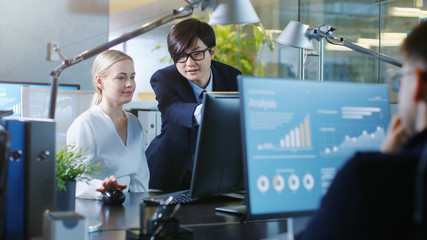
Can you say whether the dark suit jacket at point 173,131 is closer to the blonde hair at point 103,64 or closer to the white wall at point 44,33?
the blonde hair at point 103,64

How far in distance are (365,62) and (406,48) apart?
166 inches

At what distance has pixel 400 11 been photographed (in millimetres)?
3885

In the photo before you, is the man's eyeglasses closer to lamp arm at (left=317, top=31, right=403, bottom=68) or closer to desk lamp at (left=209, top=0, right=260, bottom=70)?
desk lamp at (left=209, top=0, right=260, bottom=70)

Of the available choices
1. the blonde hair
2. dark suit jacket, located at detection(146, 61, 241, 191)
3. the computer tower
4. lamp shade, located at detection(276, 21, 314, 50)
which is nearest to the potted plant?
the computer tower

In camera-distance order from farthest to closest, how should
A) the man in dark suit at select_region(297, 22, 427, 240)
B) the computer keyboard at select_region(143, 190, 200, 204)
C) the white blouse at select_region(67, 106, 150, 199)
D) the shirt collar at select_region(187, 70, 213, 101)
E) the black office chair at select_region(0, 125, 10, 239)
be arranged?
the shirt collar at select_region(187, 70, 213, 101)
the white blouse at select_region(67, 106, 150, 199)
the computer keyboard at select_region(143, 190, 200, 204)
the black office chair at select_region(0, 125, 10, 239)
the man in dark suit at select_region(297, 22, 427, 240)

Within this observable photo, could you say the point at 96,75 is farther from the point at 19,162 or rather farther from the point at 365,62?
the point at 365,62

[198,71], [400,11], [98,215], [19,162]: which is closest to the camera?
[19,162]

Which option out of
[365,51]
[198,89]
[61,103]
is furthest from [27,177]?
[61,103]

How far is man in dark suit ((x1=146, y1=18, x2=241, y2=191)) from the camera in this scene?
8.04 feet

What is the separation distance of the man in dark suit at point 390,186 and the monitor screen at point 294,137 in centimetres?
40

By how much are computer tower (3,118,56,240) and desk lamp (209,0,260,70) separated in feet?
2.47

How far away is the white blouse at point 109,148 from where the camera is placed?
234 centimetres

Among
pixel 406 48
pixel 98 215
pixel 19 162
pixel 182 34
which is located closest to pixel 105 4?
pixel 182 34

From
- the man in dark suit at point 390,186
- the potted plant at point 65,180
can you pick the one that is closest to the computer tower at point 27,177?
the potted plant at point 65,180
